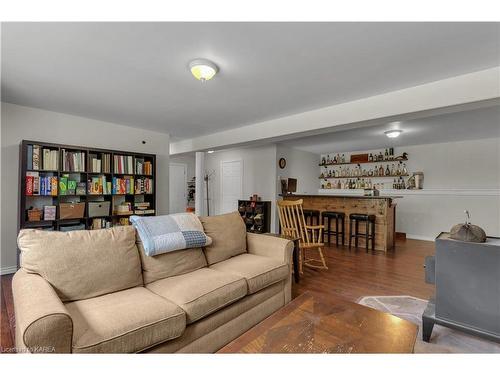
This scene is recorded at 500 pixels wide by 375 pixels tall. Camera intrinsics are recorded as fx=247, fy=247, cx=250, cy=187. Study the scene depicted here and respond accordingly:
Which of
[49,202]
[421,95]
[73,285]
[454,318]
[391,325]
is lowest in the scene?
[454,318]

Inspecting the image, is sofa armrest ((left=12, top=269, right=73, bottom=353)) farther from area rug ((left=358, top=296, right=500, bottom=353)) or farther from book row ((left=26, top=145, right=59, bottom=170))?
book row ((left=26, top=145, right=59, bottom=170))

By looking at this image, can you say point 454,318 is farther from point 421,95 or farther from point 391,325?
point 421,95

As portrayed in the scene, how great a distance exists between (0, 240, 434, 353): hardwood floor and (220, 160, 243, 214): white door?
2.89 metres

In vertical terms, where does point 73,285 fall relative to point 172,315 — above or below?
above

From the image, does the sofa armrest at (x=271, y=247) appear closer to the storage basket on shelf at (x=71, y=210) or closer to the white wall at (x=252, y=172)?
the storage basket on shelf at (x=71, y=210)

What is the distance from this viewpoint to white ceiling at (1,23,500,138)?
69.6 inches

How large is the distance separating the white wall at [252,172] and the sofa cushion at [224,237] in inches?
131

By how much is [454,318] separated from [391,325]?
31.3 inches

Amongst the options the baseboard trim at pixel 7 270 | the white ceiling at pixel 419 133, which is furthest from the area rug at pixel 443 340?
the baseboard trim at pixel 7 270

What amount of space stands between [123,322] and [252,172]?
5.21 meters

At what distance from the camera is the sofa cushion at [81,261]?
4.75 ft
